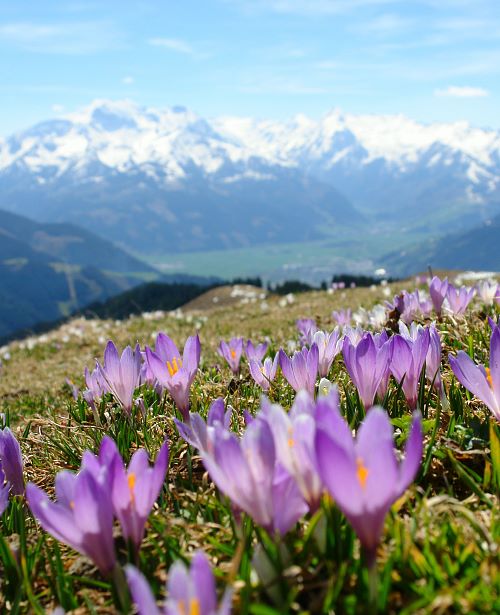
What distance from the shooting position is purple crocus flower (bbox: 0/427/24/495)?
8.66 ft

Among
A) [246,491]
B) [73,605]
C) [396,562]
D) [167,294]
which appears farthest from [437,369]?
[167,294]

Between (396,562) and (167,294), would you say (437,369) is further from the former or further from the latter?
(167,294)

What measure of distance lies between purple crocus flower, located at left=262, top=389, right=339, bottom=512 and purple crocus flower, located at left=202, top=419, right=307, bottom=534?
0.03 metres

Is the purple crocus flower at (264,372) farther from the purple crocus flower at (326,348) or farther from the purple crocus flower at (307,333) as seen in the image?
the purple crocus flower at (307,333)

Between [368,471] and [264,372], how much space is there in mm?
2212

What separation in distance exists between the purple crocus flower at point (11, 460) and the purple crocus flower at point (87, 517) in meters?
1.01

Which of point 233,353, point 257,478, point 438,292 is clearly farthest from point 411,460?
point 438,292

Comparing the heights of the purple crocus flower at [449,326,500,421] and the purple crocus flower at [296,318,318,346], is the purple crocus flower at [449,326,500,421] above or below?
above

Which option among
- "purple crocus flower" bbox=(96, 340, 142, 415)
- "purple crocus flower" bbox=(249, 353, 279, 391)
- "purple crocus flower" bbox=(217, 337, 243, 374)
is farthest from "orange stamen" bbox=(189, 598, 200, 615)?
"purple crocus flower" bbox=(217, 337, 243, 374)

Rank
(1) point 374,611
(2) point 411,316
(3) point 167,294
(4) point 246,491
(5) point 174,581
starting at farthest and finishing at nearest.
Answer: (3) point 167,294 < (2) point 411,316 < (4) point 246,491 < (1) point 374,611 < (5) point 174,581

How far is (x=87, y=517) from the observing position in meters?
1.64

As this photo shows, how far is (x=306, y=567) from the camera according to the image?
5.54 ft

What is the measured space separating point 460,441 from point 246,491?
1244mm

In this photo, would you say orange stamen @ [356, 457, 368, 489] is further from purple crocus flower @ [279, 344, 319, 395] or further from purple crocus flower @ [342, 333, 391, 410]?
purple crocus flower @ [279, 344, 319, 395]
